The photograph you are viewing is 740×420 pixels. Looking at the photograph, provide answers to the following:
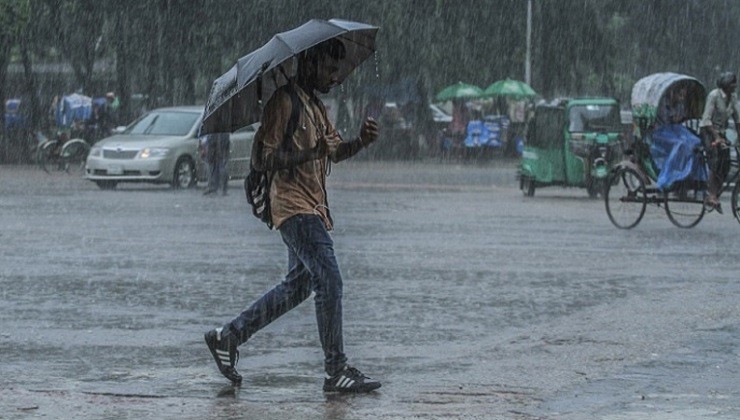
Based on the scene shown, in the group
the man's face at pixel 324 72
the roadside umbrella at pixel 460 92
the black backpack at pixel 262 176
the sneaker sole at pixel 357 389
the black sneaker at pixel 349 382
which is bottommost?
the sneaker sole at pixel 357 389

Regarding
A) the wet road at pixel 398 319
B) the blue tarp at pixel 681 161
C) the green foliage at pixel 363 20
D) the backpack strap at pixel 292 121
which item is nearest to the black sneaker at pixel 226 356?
the wet road at pixel 398 319

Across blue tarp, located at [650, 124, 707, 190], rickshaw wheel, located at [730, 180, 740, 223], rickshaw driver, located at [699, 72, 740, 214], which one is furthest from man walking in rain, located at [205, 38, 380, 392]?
rickshaw wheel, located at [730, 180, 740, 223]

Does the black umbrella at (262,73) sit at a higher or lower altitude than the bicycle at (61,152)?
higher

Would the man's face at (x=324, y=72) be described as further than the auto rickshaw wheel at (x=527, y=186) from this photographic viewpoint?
No

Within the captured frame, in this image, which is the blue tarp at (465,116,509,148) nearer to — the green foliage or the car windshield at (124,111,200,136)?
the green foliage

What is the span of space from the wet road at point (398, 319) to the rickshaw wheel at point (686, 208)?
0.24 m

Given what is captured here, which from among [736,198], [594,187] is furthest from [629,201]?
[594,187]

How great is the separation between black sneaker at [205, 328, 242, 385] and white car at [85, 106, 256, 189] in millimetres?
22149

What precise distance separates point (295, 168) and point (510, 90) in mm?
42227

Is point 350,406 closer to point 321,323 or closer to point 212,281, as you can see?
point 321,323

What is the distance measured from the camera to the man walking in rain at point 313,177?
8.13 meters

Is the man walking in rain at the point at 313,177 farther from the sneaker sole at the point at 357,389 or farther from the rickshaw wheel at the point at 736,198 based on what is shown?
the rickshaw wheel at the point at 736,198

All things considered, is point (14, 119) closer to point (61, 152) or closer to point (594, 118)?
point (61, 152)

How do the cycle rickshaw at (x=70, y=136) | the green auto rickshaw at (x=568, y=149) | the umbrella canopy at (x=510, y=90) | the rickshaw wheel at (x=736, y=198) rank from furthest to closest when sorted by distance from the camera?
the umbrella canopy at (x=510, y=90) < the cycle rickshaw at (x=70, y=136) < the green auto rickshaw at (x=568, y=149) < the rickshaw wheel at (x=736, y=198)
